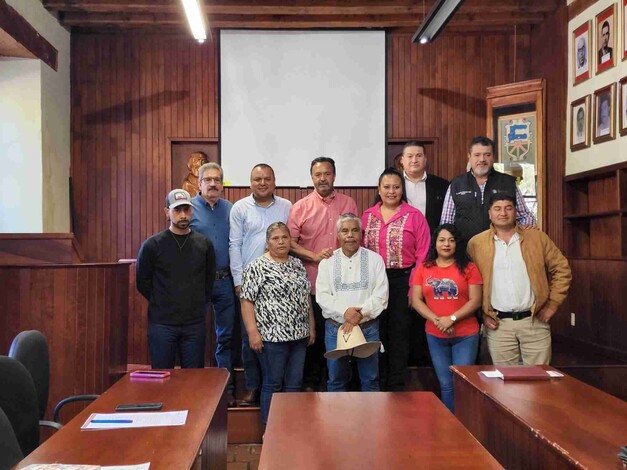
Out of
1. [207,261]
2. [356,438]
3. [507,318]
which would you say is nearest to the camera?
[356,438]

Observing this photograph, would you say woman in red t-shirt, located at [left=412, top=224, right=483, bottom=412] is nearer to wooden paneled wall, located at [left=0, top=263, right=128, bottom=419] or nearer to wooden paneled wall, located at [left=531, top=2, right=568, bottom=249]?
wooden paneled wall, located at [left=0, top=263, right=128, bottom=419]

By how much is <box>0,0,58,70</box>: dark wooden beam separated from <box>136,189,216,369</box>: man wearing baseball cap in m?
2.54

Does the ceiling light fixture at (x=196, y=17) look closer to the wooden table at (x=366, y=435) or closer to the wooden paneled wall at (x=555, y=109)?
the wooden table at (x=366, y=435)

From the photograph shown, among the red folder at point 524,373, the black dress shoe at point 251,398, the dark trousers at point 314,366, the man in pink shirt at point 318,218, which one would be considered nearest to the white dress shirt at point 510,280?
the red folder at point 524,373

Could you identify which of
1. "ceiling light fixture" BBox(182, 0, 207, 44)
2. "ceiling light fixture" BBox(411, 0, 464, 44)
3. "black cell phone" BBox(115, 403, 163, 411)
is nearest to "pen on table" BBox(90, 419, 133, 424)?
"black cell phone" BBox(115, 403, 163, 411)

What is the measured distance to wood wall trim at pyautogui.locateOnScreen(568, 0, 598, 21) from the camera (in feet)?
17.6

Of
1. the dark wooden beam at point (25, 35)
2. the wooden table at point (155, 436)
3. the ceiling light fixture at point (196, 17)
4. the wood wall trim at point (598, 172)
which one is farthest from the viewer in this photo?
the wood wall trim at point (598, 172)

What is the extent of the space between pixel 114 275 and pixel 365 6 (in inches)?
149

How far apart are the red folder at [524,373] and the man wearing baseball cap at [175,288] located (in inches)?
68.0

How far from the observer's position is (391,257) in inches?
139

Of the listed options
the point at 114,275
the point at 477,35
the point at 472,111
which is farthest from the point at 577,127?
the point at 114,275

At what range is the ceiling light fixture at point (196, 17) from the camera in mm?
4301

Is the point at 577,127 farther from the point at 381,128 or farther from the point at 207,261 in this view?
the point at 207,261

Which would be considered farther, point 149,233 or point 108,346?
point 149,233
